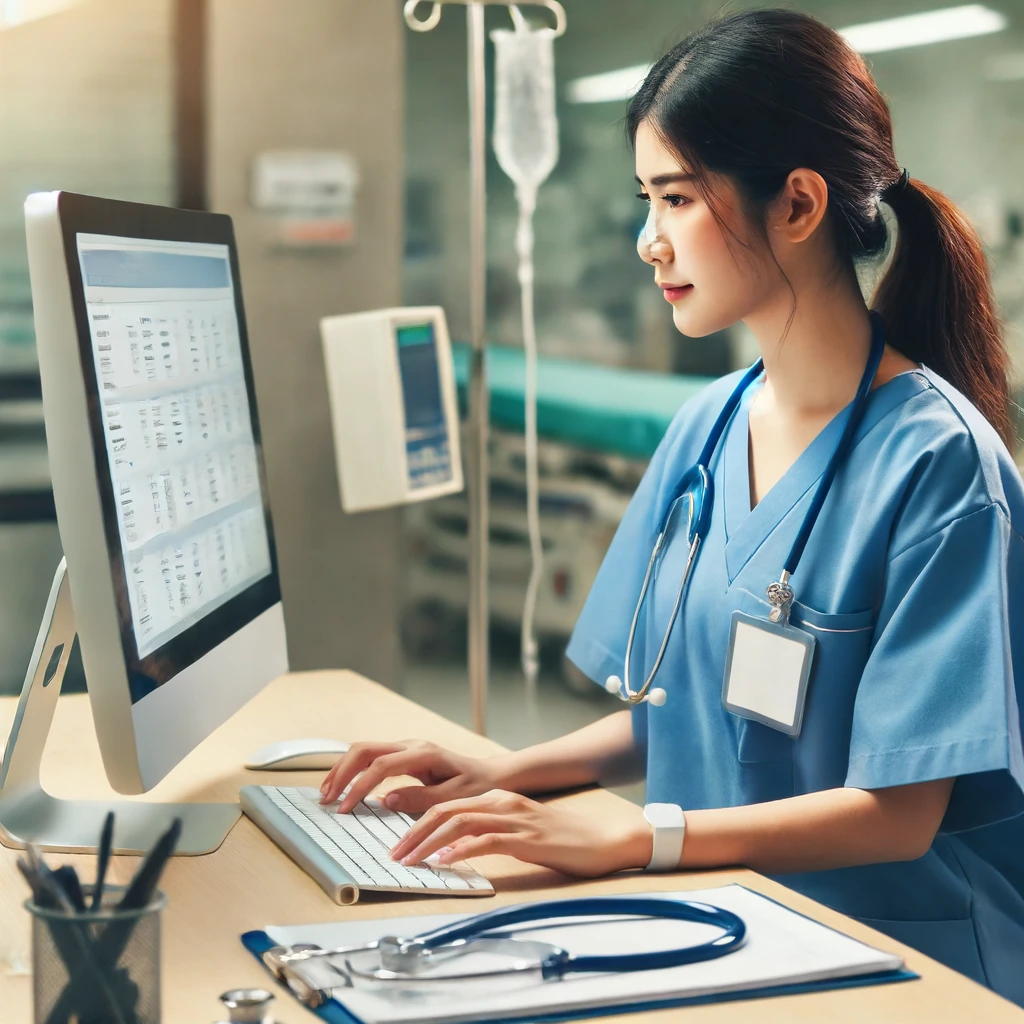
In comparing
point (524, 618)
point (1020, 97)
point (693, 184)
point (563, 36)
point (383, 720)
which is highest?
point (563, 36)

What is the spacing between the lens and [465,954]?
695mm

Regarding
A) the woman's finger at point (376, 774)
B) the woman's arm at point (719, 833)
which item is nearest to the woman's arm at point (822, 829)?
the woman's arm at point (719, 833)

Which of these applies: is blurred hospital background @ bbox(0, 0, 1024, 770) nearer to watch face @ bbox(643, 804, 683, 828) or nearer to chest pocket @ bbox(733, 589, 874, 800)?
chest pocket @ bbox(733, 589, 874, 800)

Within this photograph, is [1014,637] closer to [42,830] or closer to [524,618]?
[42,830]

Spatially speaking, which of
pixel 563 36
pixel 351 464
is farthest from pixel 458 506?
pixel 563 36

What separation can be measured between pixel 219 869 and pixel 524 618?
68.8 inches

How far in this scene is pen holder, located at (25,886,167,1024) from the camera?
0.53m

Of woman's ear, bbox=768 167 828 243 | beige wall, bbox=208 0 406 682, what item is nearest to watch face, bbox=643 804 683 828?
woman's ear, bbox=768 167 828 243

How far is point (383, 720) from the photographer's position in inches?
51.1

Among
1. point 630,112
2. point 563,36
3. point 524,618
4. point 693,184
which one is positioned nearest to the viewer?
point 693,184

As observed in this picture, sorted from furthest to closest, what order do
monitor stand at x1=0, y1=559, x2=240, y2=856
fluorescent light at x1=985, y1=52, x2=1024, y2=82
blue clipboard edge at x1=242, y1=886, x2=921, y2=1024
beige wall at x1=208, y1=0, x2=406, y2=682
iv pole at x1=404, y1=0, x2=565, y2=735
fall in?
beige wall at x1=208, y1=0, x2=406, y2=682 → iv pole at x1=404, y1=0, x2=565, y2=735 → fluorescent light at x1=985, y1=52, x2=1024, y2=82 → monitor stand at x1=0, y1=559, x2=240, y2=856 → blue clipboard edge at x1=242, y1=886, x2=921, y2=1024

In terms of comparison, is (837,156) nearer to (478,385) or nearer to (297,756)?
(297,756)

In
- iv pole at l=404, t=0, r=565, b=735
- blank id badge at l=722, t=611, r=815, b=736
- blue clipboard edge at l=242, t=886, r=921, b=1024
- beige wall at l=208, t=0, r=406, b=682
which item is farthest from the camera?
beige wall at l=208, t=0, r=406, b=682

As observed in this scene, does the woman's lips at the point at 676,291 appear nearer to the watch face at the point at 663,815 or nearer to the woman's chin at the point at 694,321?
the woman's chin at the point at 694,321
